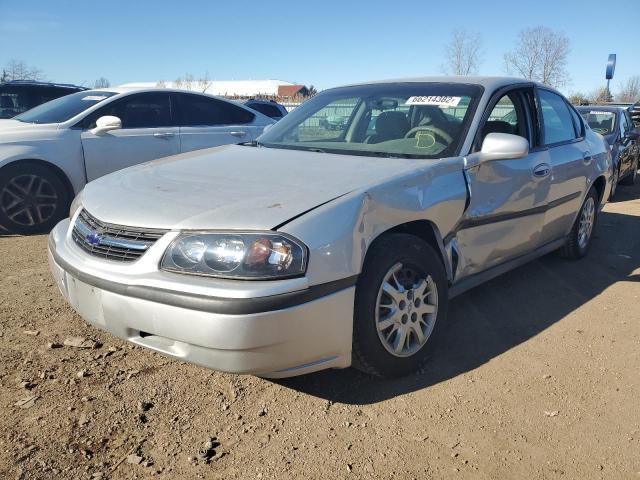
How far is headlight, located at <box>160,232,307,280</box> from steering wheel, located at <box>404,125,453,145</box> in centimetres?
152

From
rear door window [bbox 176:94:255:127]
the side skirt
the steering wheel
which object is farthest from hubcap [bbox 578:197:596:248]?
rear door window [bbox 176:94:255:127]

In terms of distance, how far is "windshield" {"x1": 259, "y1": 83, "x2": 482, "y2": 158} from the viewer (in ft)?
11.0

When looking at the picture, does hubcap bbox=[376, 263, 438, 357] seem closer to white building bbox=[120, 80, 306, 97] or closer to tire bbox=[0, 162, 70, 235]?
tire bbox=[0, 162, 70, 235]

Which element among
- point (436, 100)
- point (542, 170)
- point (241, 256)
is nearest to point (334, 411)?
point (241, 256)

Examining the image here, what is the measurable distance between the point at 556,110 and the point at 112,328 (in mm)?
3881

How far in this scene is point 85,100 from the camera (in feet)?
20.5

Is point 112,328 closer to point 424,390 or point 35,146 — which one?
point 424,390

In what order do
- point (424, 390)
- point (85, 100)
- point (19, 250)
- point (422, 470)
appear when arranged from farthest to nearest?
point (85, 100) → point (19, 250) → point (424, 390) → point (422, 470)

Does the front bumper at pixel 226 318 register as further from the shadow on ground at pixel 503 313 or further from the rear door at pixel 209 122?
the rear door at pixel 209 122

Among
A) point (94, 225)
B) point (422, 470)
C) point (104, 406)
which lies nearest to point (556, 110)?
point (422, 470)

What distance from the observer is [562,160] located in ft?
13.8

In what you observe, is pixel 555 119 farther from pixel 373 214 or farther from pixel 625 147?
pixel 625 147

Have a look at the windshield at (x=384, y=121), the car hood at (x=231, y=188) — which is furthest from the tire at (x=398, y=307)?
the windshield at (x=384, y=121)

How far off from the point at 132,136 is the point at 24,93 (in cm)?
362
